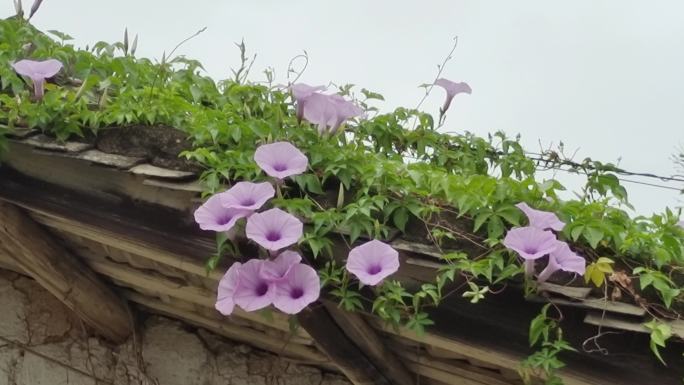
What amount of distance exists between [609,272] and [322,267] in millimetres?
693

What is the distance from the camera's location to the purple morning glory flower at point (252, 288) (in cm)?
234

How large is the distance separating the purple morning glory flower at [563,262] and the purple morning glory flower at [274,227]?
1.94ft

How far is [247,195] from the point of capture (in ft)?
7.91

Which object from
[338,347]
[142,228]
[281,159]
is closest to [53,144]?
[142,228]

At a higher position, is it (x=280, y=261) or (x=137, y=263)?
(x=280, y=261)

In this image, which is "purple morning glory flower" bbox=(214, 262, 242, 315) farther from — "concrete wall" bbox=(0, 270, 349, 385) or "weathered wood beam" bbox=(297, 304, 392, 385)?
"concrete wall" bbox=(0, 270, 349, 385)

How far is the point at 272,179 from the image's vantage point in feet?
8.21

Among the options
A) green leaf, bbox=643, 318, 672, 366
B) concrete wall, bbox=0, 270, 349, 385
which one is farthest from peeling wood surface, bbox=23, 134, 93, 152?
green leaf, bbox=643, 318, 672, 366

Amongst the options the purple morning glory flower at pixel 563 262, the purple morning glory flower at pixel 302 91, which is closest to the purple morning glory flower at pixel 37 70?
the purple morning glory flower at pixel 302 91

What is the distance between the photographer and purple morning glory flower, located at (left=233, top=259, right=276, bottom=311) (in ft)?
7.69

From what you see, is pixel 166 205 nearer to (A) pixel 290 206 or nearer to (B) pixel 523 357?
(A) pixel 290 206

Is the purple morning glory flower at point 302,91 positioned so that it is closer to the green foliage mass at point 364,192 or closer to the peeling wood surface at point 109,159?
the green foliage mass at point 364,192

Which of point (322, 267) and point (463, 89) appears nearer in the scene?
point (322, 267)

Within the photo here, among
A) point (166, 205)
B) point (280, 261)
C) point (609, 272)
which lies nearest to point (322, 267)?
point (280, 261)
